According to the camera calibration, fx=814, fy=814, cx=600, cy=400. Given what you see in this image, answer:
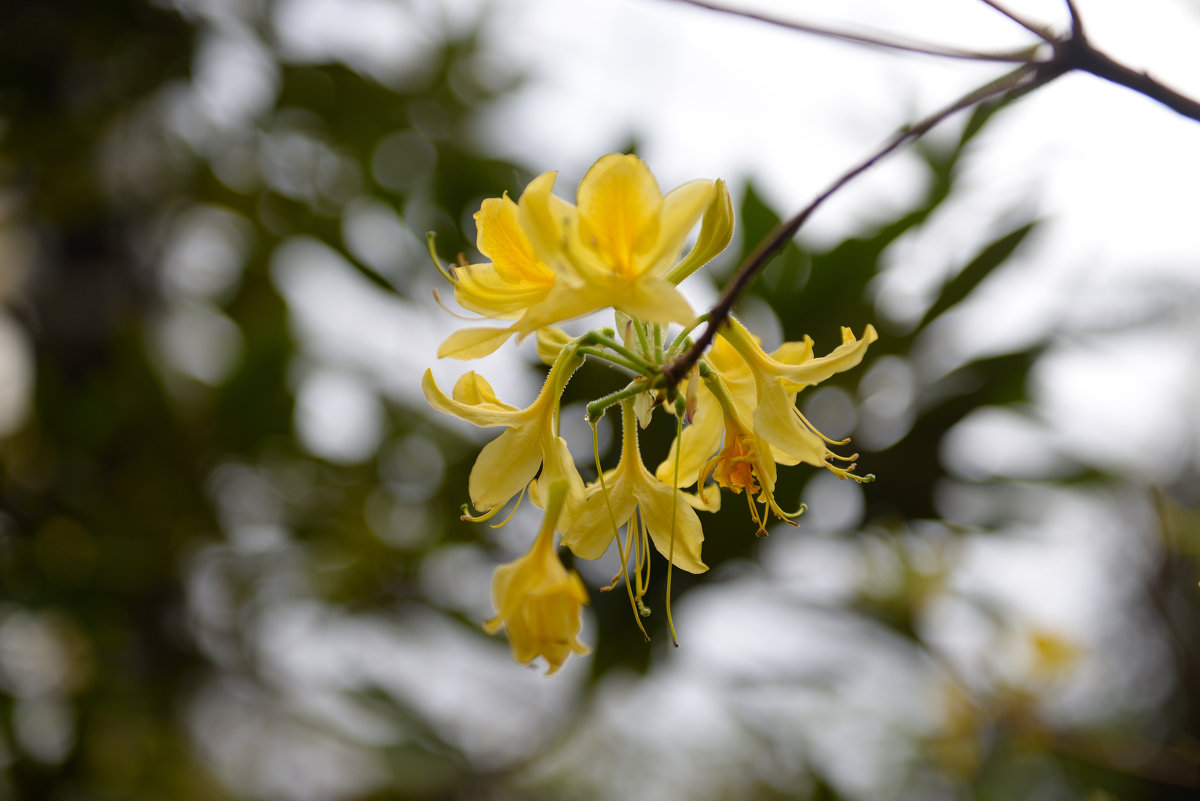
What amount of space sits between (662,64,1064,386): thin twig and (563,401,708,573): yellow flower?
0.13 m

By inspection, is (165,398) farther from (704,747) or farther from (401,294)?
(704,747)

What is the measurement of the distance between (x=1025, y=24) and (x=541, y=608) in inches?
10.9

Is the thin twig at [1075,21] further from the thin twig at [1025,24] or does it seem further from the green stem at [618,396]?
the green stem at [618,396]

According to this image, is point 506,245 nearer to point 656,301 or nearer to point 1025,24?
point 656,301

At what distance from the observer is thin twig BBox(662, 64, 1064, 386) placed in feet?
0.78

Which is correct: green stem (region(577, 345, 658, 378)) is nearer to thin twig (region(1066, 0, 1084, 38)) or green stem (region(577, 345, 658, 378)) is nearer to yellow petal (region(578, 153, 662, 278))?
yellow petal (region(578, 153, 662, 278))

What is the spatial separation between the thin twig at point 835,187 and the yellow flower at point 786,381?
97 millimetres

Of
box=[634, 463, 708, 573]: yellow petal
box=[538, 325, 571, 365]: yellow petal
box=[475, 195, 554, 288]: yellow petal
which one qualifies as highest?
box=[475, 195, 554, 288]: yellow petal

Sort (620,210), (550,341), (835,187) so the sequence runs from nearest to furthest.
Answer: (835,187), (620,210), (550,341)

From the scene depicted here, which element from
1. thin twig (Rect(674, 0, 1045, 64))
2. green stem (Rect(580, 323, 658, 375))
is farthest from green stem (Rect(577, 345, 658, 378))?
thin twig (Rect(674, 0, 1045, 64))

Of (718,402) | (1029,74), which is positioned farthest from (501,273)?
(1029,74)

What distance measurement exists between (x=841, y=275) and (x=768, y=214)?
103 mm

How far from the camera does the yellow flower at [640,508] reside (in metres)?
0.42

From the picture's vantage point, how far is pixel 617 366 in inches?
14.9
